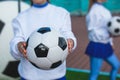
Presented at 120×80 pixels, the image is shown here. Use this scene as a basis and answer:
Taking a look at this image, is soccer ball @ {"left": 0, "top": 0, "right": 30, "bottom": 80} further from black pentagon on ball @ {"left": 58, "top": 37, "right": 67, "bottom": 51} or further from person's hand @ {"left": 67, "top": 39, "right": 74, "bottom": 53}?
black pentagon on ball @ {"left": 58, "top": 37, "right": 67, "bottom": 51}

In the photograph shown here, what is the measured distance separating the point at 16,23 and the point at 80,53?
4747mm

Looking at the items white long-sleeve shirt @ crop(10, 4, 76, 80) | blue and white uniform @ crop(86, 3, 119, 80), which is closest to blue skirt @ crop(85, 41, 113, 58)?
blue and white uniform @ crop(86, 3, 119, 80)

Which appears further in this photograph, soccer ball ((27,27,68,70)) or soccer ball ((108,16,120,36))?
soccer ball ((108,16,120,36))

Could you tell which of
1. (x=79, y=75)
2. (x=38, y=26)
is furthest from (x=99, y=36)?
(x=38, y=26)

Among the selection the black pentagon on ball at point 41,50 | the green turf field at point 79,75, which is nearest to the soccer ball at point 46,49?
the black pentagon on ball at point 41,50

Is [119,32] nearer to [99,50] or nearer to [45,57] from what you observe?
[99,50]

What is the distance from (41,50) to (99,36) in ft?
7.36

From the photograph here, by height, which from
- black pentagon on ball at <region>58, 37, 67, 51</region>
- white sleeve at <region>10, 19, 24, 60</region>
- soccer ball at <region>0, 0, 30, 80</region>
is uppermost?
black pentagon on ball at <region>58, 37, 67, 51</region>

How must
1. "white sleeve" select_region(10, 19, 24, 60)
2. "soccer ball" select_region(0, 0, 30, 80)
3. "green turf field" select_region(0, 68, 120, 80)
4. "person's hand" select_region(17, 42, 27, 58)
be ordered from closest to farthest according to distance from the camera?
"person's hand" select_region(17, 42, 27, 58) < "white sleeve" select_region(10, 19, 24, 60) < "soccer ball" select_region(0, 0, 30, 80) < "green turf field" select_region(0, 68, 120, 80)

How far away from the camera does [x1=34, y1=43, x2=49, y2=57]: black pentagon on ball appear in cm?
258

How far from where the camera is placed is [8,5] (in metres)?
5.24

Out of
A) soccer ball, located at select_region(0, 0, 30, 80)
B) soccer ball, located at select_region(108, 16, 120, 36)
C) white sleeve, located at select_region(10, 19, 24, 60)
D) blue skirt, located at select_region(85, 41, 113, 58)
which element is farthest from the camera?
soccer ball, located at select_region(0, 0, 30, 80)

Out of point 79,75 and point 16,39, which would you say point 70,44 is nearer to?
point 16,39

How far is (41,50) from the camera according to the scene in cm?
259
